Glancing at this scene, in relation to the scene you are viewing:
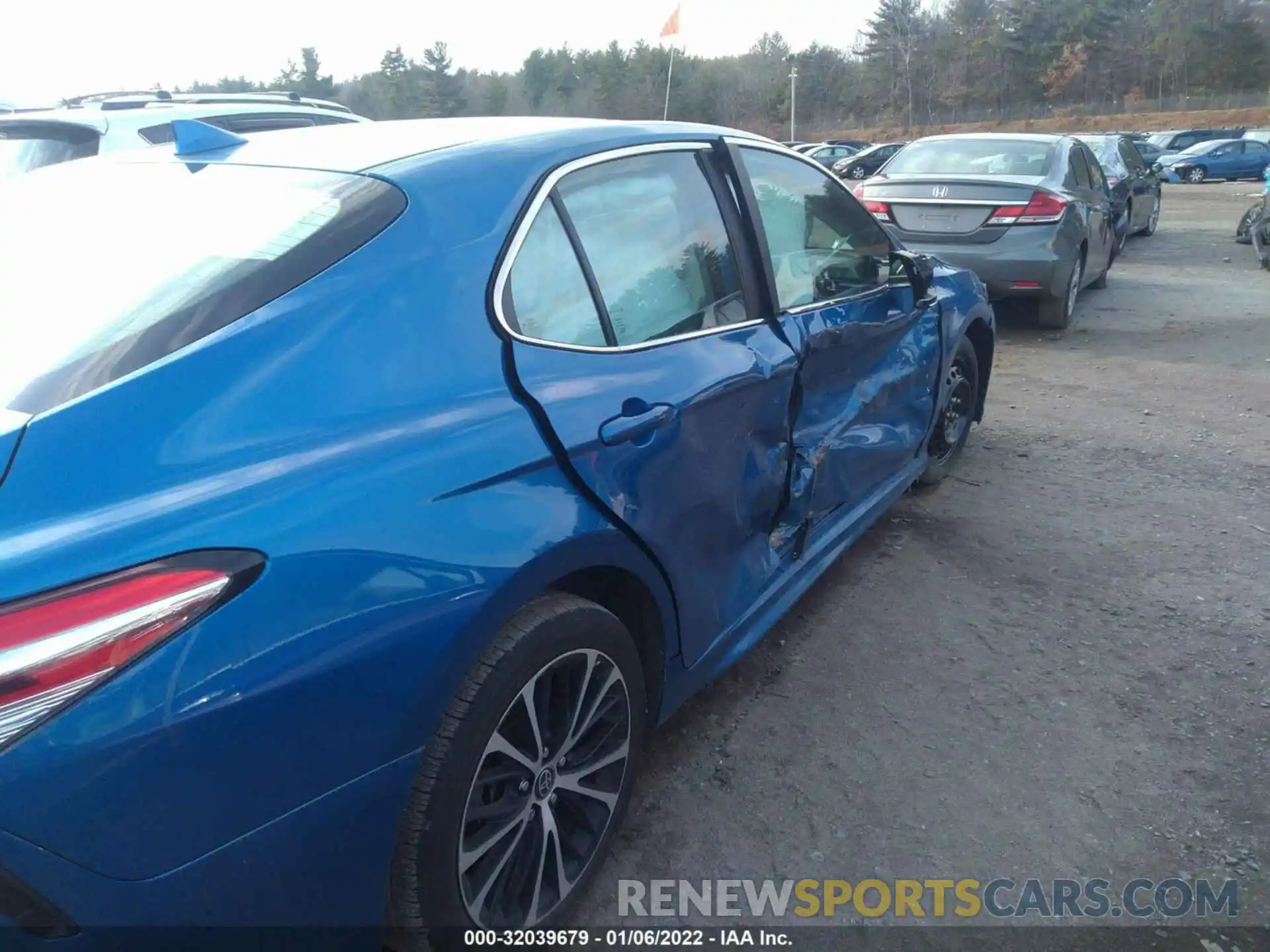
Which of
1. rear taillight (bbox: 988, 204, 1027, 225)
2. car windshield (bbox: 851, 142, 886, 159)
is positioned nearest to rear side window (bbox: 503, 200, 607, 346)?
rear taillight (bbox: 988, 204, 1027, 225)

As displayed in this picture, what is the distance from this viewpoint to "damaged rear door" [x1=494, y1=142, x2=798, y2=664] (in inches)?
84.6

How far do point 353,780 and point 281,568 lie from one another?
1.30 ft

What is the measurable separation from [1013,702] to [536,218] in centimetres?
220

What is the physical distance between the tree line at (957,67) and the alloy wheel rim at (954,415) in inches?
1799

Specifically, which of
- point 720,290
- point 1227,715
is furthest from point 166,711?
point 1227,715

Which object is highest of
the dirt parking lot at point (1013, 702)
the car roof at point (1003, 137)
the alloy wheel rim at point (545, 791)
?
the car roof at point (1003, 137)

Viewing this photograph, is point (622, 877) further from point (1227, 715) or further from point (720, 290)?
point (1227, 715)

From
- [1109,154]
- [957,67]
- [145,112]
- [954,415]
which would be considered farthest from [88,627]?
[957,67]

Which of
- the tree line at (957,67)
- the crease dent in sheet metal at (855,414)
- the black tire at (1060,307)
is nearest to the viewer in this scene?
the crease dent in sheet metal at (855,414)

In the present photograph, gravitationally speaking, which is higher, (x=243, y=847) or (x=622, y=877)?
(x=243, y=847)

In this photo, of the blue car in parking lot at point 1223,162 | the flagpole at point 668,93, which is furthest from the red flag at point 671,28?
the blue car in parking lot at point 1223,162

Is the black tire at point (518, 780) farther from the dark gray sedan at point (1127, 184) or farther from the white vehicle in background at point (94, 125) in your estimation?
the dark gray sedan at point (1127, 184)

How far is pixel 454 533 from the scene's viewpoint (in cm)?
177

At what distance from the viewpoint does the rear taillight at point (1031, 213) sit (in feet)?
25.5
